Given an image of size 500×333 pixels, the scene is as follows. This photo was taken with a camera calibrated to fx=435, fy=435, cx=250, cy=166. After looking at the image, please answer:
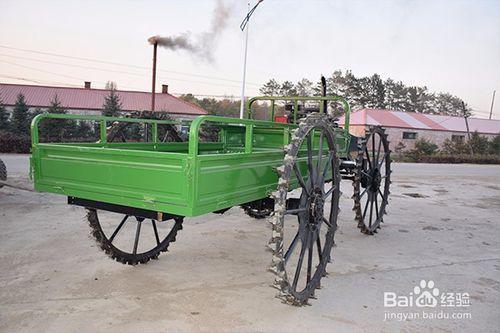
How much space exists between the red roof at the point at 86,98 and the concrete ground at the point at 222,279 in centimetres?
2718

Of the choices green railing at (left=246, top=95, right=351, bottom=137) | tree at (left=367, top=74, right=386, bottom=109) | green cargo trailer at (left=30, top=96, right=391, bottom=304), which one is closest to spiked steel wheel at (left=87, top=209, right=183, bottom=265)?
green cargo trailer at (left=30, top=96, right=391, bottom=304)

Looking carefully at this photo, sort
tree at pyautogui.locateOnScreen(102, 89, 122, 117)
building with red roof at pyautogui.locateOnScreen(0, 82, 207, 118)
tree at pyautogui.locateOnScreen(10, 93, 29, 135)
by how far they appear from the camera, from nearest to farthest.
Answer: tree at pyautogui.locateOnScreen(10, 93, 29, 135) → tree at pyautogui.locateOnScreen(102, 89, 122, 117) → building with red roof at pyautogui.locateOnScreen(0, 82, 207, 118)

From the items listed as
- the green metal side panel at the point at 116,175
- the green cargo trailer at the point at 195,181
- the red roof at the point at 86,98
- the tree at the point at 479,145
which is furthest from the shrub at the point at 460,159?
the green metal side panel at the point at 116,175

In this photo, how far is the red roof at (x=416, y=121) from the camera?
1534 inches

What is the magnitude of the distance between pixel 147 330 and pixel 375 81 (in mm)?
54692

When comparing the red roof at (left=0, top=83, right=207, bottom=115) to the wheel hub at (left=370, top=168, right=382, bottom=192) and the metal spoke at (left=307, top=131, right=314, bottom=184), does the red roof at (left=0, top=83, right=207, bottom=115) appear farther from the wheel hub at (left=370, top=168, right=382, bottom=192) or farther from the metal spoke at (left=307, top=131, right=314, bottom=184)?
the metal spoke at (left=307, top=131, right=314, bottom=184)

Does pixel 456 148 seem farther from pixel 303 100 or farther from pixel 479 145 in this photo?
pixel 303 100

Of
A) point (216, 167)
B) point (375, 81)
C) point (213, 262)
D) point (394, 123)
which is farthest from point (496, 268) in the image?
point (375, 81)

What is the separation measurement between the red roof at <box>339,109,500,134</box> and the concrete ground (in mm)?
31468

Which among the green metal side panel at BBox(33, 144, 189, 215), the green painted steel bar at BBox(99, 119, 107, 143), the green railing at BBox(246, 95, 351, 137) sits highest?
the green railing at BBox(246, 95, 351, 137)

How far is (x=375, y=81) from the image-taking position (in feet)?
178

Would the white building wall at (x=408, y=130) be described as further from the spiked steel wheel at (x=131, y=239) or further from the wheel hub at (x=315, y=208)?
the wheel hub at (x=315, y=208)

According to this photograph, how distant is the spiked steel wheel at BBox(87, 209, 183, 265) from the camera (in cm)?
443

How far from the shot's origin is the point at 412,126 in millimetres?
40000
